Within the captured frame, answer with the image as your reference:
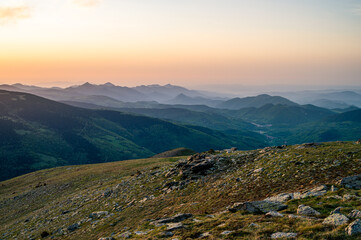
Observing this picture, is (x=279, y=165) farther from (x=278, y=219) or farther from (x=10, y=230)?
(x=10, y=230)

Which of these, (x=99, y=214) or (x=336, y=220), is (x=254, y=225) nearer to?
(x=336, y=220)

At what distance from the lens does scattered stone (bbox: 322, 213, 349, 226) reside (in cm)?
1355

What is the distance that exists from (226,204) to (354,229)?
525 inches

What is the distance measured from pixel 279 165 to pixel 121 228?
2184 cm

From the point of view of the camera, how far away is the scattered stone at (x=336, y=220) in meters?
13.5

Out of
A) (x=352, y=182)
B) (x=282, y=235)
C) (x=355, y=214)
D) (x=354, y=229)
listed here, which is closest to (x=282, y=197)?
(x=352, y=182)

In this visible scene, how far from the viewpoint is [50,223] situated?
3581 centimetres

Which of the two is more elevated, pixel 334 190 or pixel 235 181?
pixel 334 190

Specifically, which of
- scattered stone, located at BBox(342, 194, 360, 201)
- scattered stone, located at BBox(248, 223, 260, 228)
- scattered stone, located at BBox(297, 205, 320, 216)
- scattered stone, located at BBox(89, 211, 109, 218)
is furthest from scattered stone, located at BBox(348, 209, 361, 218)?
scattered stone, located at BBox(89, 211, 109, 218)

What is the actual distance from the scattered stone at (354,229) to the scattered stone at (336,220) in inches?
42.0

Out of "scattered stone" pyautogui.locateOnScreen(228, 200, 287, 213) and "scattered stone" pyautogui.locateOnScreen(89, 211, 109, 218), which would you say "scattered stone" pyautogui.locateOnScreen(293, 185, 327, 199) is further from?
"scattered stone" pyautogui.locateOnScreen(89, 211, 109, 218)

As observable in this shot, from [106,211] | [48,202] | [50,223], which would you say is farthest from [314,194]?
[48,202]

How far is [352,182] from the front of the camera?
68.5 feet

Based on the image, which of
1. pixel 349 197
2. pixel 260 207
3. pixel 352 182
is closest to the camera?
pixel 349 197
